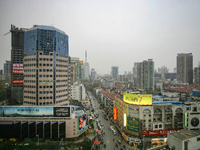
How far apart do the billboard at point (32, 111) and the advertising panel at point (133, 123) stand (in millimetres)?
19027

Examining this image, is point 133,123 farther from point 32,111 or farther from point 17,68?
point 17,68

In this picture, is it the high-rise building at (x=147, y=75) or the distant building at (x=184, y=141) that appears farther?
the high-rise building at (x=147, y=75)

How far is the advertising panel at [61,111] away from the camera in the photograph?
38097mm

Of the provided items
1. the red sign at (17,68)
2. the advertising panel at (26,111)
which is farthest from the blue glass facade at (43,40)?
→ the advertising panel at (26,111)

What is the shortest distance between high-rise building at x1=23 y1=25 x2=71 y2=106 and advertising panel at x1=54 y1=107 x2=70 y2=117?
8991 millimetres

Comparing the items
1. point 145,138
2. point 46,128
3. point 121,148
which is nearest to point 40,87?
point 46,128

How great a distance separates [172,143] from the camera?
667 inches

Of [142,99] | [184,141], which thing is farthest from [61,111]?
[184,141]

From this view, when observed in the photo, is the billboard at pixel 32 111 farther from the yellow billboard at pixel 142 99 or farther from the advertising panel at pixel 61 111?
the yellow billboard at pixel 142 99

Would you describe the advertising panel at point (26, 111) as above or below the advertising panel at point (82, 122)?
above

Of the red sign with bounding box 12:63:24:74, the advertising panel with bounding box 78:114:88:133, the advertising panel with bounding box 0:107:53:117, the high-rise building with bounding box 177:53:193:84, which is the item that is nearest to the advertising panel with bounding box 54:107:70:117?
the advertising panel with bounding box 0:107:53:117

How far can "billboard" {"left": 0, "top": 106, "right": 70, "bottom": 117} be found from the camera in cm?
3828

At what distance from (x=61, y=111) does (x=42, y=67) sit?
16887 mm

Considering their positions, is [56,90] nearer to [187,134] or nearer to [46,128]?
[46,128]
